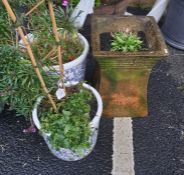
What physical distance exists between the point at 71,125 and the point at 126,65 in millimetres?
471

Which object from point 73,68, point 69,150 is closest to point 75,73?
point 73,68

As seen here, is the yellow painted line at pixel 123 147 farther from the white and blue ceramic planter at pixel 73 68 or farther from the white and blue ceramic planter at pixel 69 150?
the white and blue ceramic planter at pixel 73 68

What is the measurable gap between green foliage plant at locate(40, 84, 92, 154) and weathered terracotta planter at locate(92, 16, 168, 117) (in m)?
0.25

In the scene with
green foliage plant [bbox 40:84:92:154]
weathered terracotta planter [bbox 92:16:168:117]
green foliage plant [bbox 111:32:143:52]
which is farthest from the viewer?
green foliage plant [bbox 111:32:143:52]

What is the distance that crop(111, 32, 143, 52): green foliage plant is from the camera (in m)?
1.91

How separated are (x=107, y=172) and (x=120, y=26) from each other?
0.94m

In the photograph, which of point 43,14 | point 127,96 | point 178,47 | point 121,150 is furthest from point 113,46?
point 178,47

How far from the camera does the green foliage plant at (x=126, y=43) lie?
191 cm

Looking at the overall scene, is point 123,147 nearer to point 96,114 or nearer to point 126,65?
point 96,114

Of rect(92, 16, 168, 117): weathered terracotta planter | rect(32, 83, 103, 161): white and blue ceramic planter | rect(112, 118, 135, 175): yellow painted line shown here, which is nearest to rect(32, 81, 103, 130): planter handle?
rect(32, 83, 103, 161): white and blue ceramic planter

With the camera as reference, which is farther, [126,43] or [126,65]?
[126,43]

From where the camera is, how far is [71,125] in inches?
66.1

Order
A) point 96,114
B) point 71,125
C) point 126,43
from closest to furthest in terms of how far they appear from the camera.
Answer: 1. point 71,125
2. point 96,114
3. point 126,43

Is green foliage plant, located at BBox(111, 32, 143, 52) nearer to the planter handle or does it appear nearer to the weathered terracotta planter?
the weathered terracotta planter
